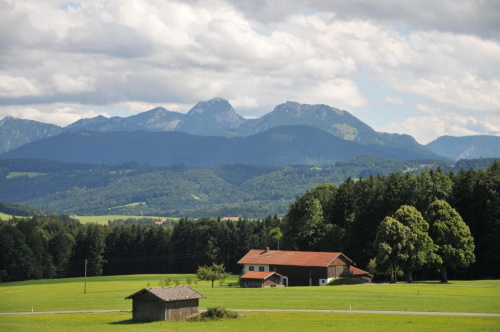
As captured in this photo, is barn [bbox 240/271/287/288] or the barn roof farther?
barn [bbox 240/271/287/288]

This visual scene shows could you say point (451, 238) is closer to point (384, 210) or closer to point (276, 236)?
point (384, 210)

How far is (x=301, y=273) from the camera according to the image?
4690 inches

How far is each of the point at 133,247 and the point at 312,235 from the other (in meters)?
65.4

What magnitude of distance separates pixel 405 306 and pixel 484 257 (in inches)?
1744

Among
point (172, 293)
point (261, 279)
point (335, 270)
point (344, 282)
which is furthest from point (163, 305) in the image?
point (335, 270)

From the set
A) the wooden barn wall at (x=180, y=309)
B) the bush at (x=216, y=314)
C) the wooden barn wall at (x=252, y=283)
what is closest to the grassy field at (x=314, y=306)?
the bush at (x=216, y=314)

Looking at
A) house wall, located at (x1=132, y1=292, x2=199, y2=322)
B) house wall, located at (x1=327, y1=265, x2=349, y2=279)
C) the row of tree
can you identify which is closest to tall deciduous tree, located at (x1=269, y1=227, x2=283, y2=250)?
house wall, located at (x1=327, y1=265, x2=349, y2=279)

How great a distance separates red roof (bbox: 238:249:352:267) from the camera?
385ft

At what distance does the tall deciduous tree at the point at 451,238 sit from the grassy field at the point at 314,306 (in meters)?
4.57

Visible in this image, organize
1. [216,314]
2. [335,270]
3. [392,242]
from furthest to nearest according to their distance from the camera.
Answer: [335,270] < [392,242] < [216,314]

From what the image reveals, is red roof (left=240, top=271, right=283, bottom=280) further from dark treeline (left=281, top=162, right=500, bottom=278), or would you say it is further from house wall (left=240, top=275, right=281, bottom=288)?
dark treeline (left=281, top=162, right=500, bottom=278)

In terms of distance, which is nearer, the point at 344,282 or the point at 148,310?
the point at 148,310

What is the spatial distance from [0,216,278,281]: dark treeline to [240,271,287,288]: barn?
4477 cm

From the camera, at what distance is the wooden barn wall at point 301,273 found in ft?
383
